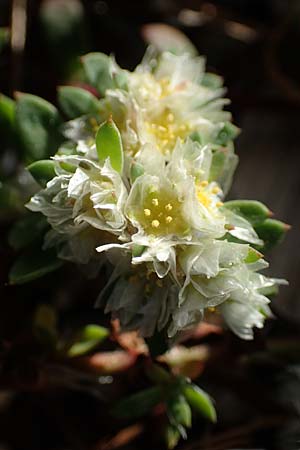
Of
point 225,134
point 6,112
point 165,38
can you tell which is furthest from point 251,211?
point 165,38

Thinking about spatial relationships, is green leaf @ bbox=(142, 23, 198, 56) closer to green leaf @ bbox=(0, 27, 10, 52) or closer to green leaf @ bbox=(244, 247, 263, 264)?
green leaf @ bbox=(0, 27, 10, 52)

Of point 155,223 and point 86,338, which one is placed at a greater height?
point 155,223

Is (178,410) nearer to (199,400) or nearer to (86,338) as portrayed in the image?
(199,400)

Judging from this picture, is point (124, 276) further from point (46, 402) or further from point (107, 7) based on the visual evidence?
point (107, 7)

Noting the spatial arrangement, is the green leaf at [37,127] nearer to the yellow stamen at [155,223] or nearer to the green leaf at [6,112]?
the green leaf at [6,112]

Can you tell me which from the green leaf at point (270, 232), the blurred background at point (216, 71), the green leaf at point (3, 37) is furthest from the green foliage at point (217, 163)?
the green leaf at point (3, 37)

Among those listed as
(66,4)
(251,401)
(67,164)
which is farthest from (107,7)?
(251,401)
